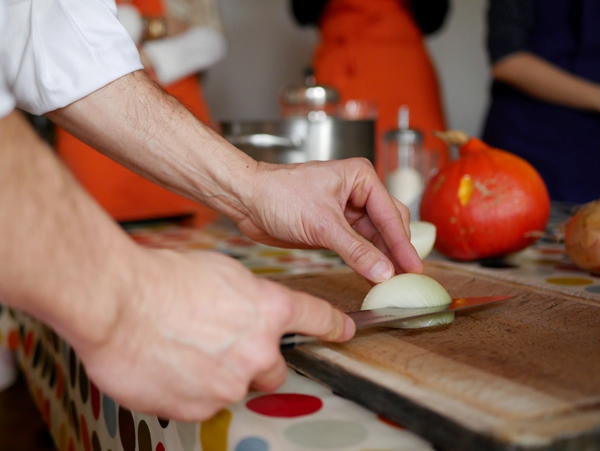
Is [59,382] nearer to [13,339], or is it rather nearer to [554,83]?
[13,339]

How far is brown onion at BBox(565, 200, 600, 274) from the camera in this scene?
0.71 meters

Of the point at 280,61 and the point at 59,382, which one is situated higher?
the point at 280,61

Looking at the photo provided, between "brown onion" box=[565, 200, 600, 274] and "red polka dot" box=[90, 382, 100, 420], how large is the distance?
1.88 ft

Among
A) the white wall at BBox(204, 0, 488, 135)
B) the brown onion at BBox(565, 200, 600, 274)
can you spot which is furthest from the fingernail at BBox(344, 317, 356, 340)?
the white wall at BBox(204, 0, 488, 135)

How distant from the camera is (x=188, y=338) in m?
0.36

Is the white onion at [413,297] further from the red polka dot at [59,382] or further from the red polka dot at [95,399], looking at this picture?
the red polka dot at [59,382]

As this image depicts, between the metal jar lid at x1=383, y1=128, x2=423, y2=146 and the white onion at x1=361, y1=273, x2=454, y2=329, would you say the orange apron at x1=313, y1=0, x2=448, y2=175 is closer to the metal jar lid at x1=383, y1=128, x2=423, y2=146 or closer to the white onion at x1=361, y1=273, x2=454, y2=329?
the metal jar lid at x1=383, y1=128, x2=423, y2=146

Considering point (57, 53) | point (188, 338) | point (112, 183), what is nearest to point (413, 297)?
point (188, 338)

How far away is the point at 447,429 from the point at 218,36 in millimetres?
1643

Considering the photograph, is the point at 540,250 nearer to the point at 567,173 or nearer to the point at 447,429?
the point at 447,429

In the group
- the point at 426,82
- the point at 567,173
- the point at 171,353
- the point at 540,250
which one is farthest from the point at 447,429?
the point at 426,82

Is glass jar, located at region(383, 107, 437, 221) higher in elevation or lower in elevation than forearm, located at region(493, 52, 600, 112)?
lower

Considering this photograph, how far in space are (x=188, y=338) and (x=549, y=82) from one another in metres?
1.51

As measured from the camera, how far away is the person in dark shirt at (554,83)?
1595mm
